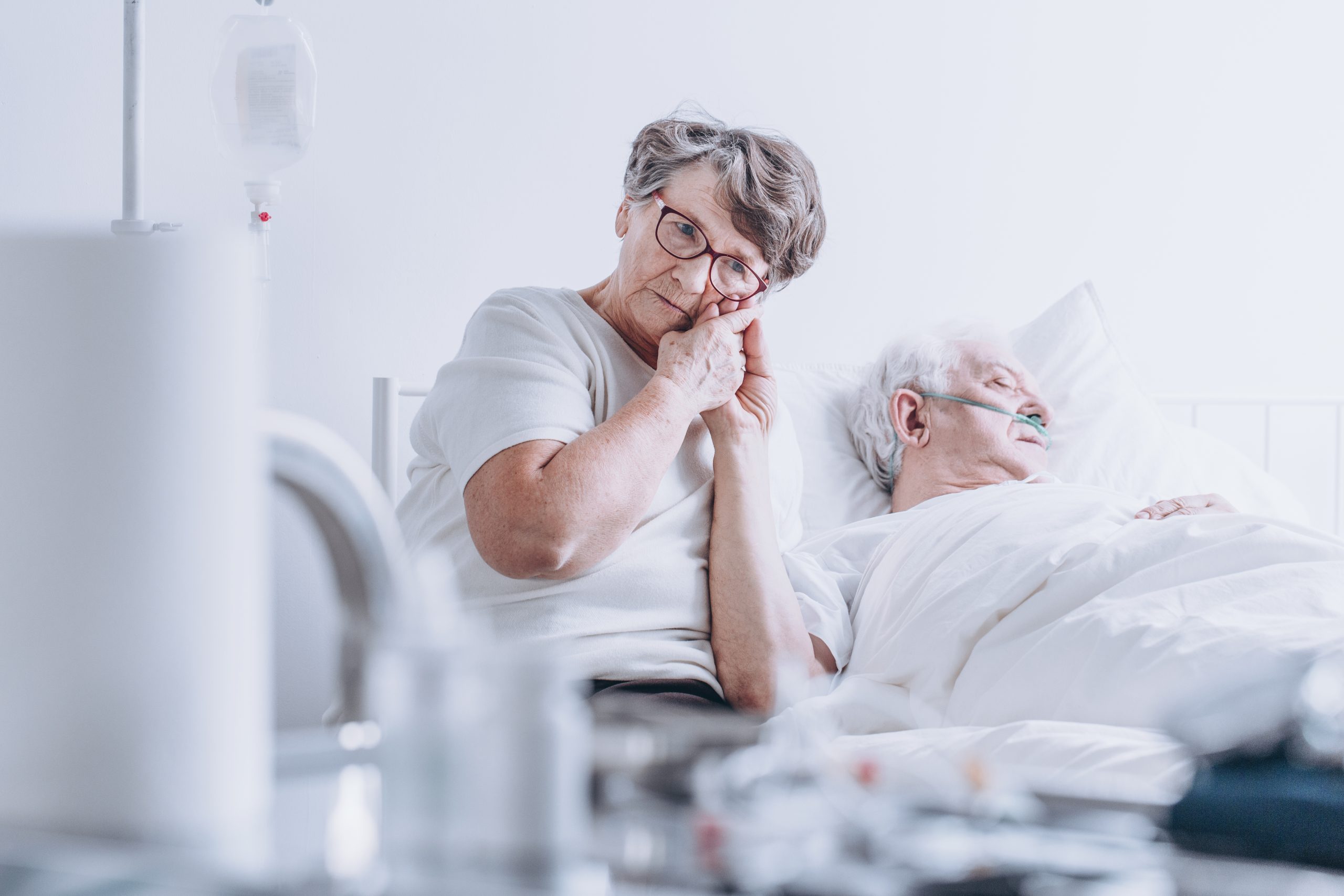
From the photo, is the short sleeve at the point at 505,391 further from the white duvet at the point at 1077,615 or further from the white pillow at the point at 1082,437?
the white pillow at the point at 1082,437

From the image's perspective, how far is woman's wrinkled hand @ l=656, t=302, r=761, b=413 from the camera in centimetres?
134

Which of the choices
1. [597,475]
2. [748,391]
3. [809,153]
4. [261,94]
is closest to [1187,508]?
[748,391]

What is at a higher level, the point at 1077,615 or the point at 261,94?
the point at 261,94

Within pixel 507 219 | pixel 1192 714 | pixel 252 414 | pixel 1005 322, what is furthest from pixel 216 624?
pixel 1005 322

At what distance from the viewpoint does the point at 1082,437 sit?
1924mm

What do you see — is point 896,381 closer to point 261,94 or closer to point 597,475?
point 597,475

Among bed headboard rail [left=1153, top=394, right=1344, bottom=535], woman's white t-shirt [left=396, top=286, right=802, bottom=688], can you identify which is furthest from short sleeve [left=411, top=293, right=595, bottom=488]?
bed headboard rail [left=1153, top=394, right=1344, bottom=535]

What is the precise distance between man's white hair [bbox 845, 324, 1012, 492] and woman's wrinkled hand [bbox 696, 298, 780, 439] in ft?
1.22

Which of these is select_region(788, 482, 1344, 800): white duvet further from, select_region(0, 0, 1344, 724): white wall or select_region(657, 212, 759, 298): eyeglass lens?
select_region(0, 0, 1344, 724): white wall

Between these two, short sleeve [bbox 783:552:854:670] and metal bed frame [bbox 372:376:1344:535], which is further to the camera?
metal bed frame [bbox 372:376:1344:535]

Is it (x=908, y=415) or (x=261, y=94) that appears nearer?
(x=261, y=94)

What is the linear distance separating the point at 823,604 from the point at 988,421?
0.52 meters

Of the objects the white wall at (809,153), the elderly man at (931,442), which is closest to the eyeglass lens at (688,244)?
the elderly man at (931,442)

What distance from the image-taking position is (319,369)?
188 centimetres
